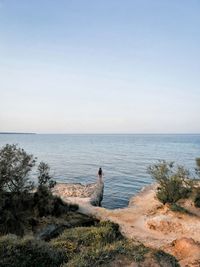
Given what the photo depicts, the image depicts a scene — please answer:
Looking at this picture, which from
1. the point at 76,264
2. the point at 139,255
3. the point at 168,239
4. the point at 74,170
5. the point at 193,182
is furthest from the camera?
the point at 74,170

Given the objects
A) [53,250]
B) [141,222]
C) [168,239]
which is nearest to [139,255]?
[53,250]

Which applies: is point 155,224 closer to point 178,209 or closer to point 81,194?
point 178,209

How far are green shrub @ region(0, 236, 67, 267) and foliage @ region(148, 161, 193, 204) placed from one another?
58.6 ft

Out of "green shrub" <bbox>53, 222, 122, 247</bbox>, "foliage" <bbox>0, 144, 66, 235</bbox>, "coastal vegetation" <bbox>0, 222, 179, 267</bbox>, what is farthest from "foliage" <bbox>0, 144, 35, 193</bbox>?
"coastal vegetation" <bbox>0, 222, 179, 267</bbox>

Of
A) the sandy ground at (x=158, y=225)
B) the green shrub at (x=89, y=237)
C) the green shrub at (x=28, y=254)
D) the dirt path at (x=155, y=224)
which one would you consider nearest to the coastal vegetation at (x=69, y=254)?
the green shrub at (x=28, y=254)

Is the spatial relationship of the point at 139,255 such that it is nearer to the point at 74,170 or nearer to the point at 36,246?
the point at 36,246

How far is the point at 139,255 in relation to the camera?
438 inches

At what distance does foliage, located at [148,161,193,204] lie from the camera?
27.7 m

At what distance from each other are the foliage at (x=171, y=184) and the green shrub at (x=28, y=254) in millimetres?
17858

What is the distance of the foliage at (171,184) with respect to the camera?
1092 inches

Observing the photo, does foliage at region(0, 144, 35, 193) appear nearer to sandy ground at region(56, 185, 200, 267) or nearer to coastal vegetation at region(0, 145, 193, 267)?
coastal vegetation at region(0, 145, 193, 267)

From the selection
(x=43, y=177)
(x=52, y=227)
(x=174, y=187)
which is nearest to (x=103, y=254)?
(x=52, y=227)

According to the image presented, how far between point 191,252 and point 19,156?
1223cm

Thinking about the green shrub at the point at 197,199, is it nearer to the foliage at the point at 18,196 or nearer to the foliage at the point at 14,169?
the foliage at the point at 18,196
